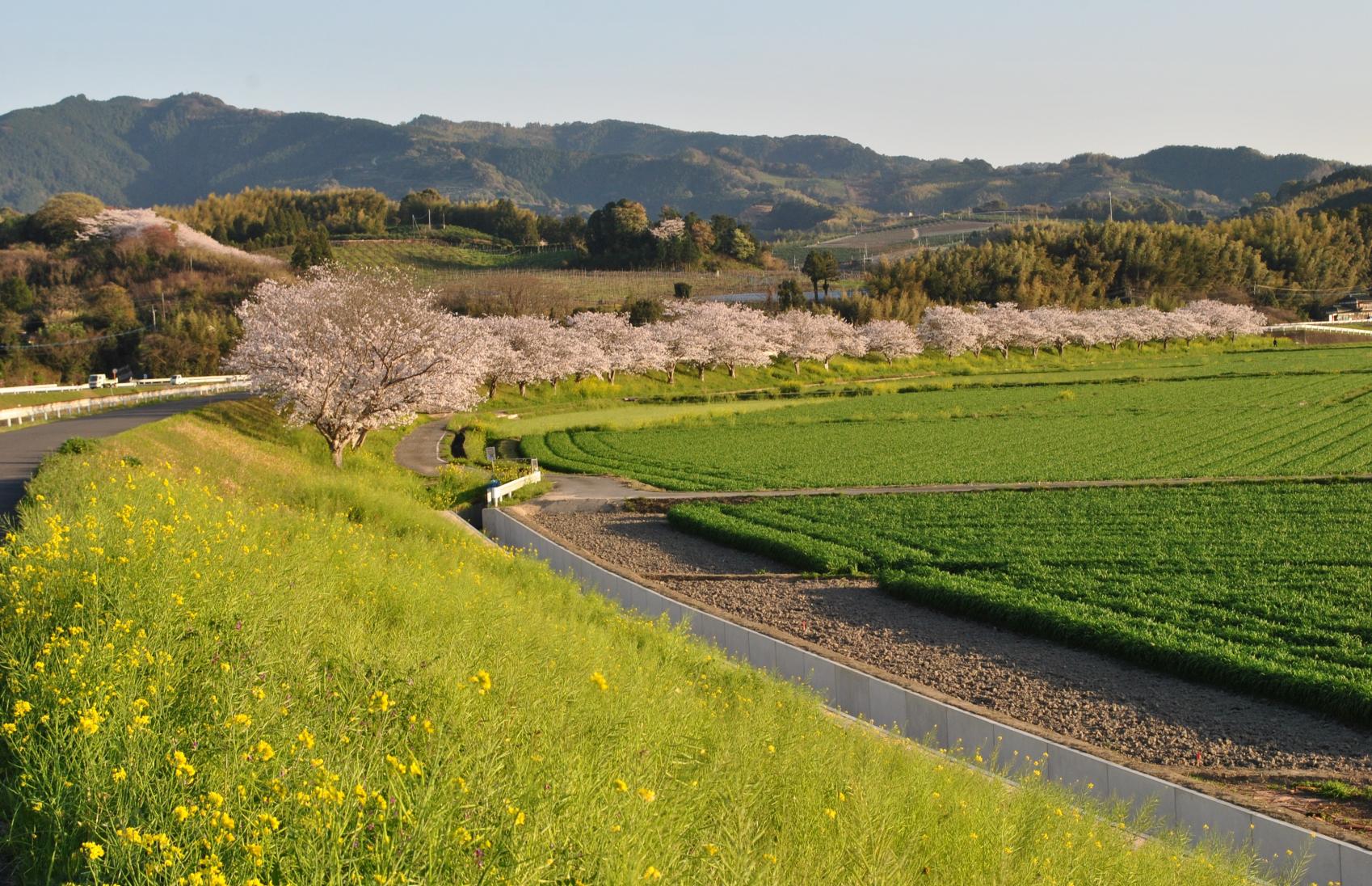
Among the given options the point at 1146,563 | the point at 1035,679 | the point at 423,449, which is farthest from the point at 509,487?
the point at 1035,679

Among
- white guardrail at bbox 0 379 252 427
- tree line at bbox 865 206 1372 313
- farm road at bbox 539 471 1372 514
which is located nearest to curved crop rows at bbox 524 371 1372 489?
farm road at bbox 539 471 1372 514

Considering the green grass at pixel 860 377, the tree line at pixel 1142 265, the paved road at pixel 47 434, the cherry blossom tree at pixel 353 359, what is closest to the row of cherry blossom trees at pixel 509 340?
the cherry blossom tree at pixel 353 359

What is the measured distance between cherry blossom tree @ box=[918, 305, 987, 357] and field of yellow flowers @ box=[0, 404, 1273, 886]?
9127 cm

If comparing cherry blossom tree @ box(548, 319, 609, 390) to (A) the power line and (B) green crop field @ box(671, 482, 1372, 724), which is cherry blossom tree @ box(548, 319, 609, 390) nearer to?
(A) the power line

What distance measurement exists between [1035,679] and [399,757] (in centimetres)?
1292

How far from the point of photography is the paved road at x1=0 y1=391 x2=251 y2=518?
21.8 metres

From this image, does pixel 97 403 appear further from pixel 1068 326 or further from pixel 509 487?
pixel 1068 326

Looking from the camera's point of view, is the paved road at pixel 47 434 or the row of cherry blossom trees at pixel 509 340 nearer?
the paved road at pixel 47 434

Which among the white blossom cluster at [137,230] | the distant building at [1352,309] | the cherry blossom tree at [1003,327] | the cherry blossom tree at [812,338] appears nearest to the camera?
the cherry blossom tree at [812,338]

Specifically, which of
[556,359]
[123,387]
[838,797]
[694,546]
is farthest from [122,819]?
[556,359]

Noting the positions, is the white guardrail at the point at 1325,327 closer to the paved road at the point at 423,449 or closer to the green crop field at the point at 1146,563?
the paved road at the point at 423,449

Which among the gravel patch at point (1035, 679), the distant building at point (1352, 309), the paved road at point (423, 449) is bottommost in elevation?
the paved road at point (423, 449)

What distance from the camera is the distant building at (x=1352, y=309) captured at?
443ft

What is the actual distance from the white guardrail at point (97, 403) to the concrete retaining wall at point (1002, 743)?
27.8 metres
